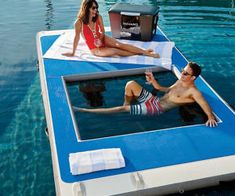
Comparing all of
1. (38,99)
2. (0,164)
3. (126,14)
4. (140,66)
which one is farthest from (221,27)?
(0,164)

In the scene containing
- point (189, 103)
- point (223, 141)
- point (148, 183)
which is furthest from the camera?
point (189, 103)

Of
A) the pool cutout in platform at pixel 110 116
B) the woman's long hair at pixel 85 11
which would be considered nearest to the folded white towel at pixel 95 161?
the pool cutout in platform at pixel 110 116

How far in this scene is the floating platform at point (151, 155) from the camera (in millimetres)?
4980

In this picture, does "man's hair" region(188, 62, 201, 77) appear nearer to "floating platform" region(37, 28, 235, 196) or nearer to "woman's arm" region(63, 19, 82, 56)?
"floating platform" region(37, 28, 235, 196)

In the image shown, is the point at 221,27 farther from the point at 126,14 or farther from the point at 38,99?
the point at 38,99

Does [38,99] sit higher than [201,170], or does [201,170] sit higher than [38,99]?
[201,170]

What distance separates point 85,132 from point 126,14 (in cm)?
471

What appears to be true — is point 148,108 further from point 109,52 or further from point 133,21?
point 133,21

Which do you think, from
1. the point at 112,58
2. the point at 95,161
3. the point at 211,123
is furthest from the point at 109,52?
the point at 95,161

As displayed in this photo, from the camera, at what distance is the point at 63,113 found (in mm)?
6707

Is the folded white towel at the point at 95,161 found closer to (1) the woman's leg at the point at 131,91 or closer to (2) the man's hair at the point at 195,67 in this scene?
(1) the woman's leg at the point at 131,91

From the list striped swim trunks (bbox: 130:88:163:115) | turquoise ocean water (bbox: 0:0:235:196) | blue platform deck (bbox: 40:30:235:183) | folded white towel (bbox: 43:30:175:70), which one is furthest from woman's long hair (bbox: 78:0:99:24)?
striped swim trunks (bbox: 130:88:163:115)

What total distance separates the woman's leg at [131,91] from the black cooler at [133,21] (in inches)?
129

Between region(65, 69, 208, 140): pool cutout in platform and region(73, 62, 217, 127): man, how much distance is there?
4.4 inches
